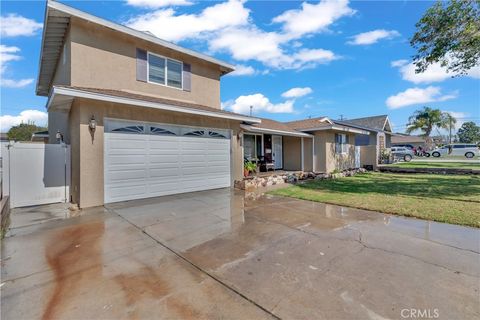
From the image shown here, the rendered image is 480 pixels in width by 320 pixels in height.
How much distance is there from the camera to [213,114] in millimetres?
9203

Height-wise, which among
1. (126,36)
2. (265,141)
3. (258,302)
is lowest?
(258,302)

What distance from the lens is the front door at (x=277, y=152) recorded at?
1580 centimetres

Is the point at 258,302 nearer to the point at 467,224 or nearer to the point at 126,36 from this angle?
the point at 467,224

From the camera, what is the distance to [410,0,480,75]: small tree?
8.78m

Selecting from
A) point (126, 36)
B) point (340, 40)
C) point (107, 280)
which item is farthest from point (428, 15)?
point (107, 280)

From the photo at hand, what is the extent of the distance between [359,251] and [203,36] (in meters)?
11.5

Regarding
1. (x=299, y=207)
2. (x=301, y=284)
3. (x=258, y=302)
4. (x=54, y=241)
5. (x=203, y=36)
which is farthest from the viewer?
(x=203, y=36)

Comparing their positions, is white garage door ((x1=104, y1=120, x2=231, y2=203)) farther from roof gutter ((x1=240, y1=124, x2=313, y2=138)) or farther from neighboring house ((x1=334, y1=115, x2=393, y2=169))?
neighboring house ((x1=334, y1=115, x2=393, y2=169))

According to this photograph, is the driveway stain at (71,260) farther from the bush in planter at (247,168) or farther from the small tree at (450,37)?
the small tree at (450,37)

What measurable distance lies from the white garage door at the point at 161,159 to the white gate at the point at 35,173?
193 centimetres

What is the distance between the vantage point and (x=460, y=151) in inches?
1358

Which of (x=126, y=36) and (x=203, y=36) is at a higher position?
(x=203, y=36)

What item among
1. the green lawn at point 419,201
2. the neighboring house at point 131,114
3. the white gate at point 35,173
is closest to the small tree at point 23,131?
the neighboring house at point 131,114

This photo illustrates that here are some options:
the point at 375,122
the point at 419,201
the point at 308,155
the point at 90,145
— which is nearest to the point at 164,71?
the point at 90,145
